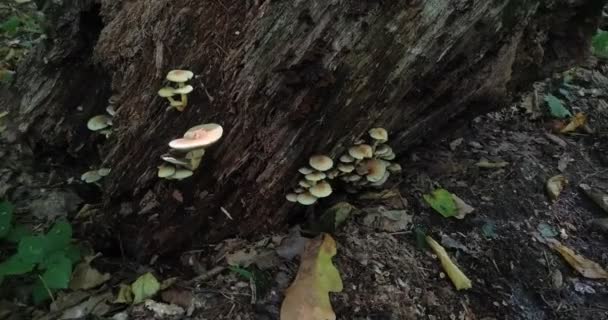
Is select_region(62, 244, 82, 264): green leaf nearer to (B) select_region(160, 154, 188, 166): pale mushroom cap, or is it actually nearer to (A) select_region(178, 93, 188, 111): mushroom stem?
(B) select_region(160, 154, 188, 166): pale mushroom cap

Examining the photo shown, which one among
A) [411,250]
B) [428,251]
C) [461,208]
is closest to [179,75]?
A: [411,250]

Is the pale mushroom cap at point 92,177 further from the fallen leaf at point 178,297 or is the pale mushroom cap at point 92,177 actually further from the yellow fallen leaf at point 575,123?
the yellow fallen leaf at point 575,123

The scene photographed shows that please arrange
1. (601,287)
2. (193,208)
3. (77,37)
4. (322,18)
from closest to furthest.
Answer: (322,18)
(193,208)
(601,287)
(77,37)

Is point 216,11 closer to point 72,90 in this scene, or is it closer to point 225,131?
point 225,131

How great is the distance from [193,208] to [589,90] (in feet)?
17.8

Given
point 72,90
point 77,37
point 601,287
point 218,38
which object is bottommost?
point 601,287

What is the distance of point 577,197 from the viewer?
4180 millimetres

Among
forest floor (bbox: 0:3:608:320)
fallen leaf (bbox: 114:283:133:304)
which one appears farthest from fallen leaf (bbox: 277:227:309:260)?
fallen leaf (bbox: 114:283:133:304)

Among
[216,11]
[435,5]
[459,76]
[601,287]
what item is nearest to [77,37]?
[216,11]

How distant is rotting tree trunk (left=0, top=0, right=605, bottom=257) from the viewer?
2859 mm

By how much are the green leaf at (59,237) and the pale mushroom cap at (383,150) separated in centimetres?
212

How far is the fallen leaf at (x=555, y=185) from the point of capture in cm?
406

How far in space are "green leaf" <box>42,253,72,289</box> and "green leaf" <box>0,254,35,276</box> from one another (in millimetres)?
91

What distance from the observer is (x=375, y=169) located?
3281 mm
